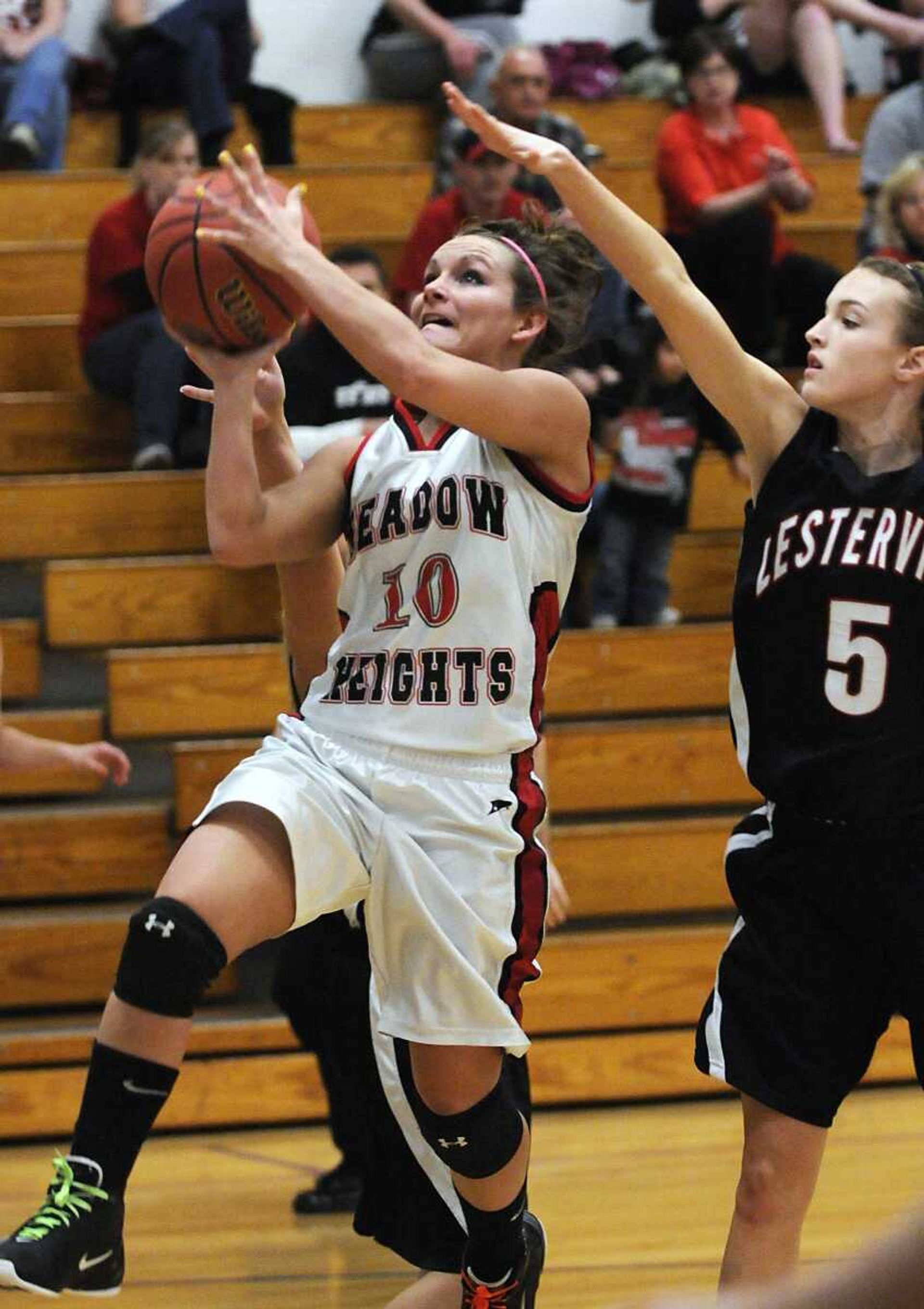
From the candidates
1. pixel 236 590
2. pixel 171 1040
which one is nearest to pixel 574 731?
pixel 236 590

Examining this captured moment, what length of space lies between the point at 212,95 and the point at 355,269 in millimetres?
2291

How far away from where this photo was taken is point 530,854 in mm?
3018

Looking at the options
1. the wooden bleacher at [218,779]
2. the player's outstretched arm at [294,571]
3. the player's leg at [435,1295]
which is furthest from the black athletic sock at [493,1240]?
the wooden bleacher at [218,779]

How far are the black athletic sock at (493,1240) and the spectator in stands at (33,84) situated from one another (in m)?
5.68

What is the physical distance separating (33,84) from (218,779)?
3485 mm

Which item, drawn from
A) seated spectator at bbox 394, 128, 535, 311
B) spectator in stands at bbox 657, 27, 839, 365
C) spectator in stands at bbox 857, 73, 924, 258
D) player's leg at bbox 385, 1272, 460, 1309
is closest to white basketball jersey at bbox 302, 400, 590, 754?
player's leg at bbox 385, 1272, 460, 1309

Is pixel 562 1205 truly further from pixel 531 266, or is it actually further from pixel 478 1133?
pixel 531 266

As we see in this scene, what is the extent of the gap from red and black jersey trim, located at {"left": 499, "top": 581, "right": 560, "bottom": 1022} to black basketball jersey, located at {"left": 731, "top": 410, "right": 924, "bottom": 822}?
1.13ft

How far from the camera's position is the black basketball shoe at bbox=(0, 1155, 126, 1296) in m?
2.42

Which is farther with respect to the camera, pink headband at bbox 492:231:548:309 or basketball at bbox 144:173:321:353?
pink headband at bbox 492:231:548:309

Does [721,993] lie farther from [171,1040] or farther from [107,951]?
[107,951]

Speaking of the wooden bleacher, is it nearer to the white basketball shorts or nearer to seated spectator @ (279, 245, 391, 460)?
seated spectator @ (279, 245, 391, 460)

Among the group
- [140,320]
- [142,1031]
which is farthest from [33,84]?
[142,1031]

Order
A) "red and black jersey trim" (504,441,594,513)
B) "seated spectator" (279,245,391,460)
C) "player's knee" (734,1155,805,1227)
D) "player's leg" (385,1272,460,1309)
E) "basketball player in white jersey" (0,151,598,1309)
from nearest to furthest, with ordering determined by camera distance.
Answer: "basketball player in white jersey" (0,151,598,1309)
"player's knee" (734,1155,805,1227)
"red and black jersey trim" (504,441,594,513)
"player's leg" (385,1272,460,1309)
"seated spectator" (279,245,391,460)
